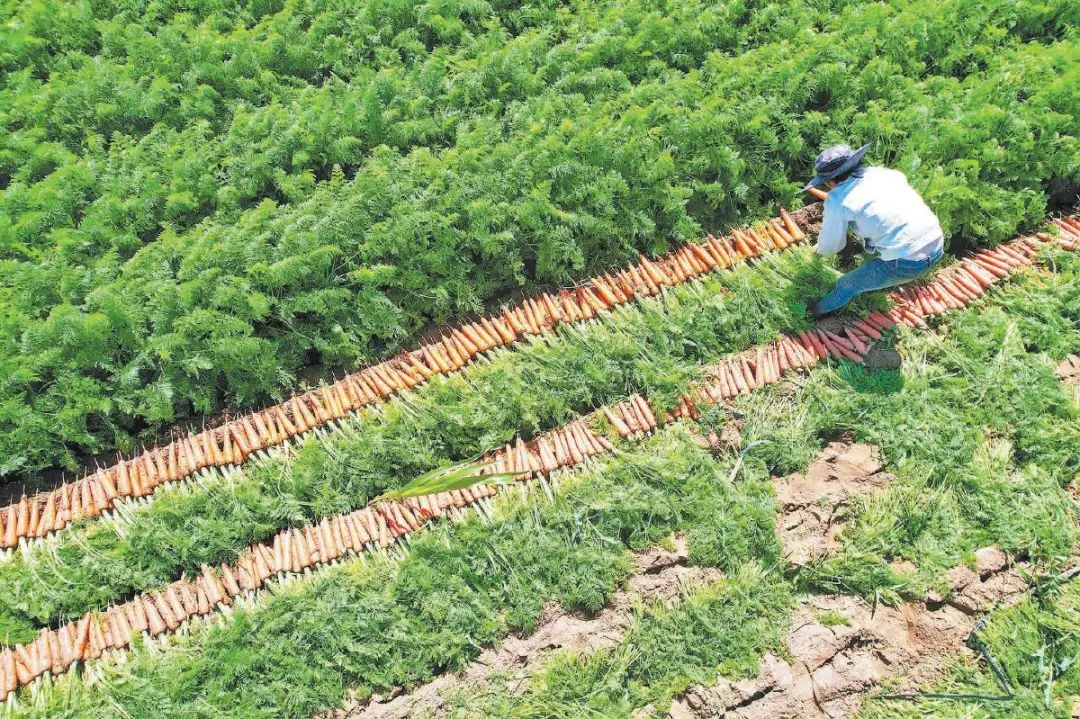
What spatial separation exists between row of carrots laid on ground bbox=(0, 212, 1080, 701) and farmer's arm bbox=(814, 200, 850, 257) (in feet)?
2.63

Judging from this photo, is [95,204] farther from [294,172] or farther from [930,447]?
[930,447]

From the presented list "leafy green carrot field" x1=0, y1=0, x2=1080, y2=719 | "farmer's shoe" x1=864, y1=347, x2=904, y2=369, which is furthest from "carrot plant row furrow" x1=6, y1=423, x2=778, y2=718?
"farmer's shoe" x1=864, y1=347, x2=904, y2=369

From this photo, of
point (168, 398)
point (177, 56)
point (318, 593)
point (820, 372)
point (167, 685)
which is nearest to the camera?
point (167, 685)

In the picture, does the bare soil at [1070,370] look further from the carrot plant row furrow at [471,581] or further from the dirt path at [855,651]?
the carrot plant row furrow at [471,581]

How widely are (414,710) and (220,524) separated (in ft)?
6.30

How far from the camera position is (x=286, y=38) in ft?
23.6

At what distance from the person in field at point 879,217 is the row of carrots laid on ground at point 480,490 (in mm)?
765

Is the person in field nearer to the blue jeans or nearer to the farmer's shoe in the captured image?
the blue jeans

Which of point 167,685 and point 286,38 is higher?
point 286,38

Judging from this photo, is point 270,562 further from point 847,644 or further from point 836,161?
point 836,161

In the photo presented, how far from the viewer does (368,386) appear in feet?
19.3

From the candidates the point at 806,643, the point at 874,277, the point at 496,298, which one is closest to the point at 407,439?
the point at 496,298

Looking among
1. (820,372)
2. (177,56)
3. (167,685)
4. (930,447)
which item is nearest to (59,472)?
(167,685)

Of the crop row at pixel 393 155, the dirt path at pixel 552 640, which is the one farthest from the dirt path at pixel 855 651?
the crop row at pixel 393 155
